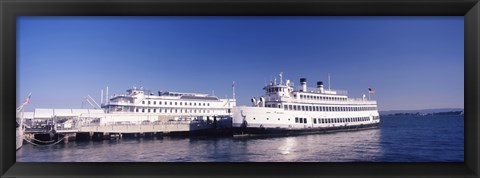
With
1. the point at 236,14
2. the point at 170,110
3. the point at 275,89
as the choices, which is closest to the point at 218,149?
the point at 170,110

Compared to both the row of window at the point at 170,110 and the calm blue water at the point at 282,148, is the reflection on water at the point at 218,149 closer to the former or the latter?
the calm blue water at the point at 282,148

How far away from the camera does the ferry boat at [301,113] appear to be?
18.6 ft

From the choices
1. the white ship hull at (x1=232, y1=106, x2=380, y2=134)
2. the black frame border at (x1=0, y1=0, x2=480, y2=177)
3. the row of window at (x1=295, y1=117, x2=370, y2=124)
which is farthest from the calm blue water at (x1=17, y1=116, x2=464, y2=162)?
the black frame border at (x1=0, y1=0, x2=480, y2=177)


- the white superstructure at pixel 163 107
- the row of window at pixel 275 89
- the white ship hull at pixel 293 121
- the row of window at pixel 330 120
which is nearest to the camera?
the white superstructure at pixel 163 107

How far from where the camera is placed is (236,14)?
2.03 m

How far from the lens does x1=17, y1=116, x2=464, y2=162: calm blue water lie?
3.73 meters

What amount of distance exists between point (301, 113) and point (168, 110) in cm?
224

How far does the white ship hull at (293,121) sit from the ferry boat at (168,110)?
27 centimetres

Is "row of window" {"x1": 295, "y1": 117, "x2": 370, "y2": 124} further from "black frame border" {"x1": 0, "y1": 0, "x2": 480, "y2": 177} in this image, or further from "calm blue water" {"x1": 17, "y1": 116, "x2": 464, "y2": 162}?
"black frame border" {"x1": 0, "y1": 0, "x2": 480, "y2": 177}

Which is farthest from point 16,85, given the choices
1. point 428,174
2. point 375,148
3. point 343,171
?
point 375,148

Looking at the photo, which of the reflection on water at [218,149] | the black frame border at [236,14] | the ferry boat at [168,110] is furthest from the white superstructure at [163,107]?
the black frame border at [236,14]

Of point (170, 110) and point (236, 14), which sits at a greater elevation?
point (236, 14)

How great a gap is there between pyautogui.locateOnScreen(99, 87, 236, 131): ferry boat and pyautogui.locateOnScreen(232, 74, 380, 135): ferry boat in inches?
14.1

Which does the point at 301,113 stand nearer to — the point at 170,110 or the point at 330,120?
the point at 330,120
